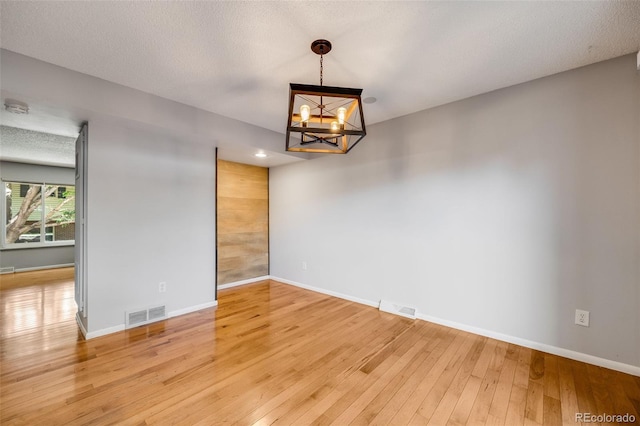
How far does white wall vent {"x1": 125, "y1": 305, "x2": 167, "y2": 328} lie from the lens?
301 centimetres

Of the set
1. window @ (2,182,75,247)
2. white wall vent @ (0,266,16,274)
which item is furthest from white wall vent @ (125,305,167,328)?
window @ (2,182,75,247)

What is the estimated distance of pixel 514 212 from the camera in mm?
2658

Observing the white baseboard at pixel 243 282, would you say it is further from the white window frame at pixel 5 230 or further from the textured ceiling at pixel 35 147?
the white window frame at pixel 5 230

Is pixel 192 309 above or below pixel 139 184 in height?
below

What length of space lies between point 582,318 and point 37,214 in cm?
993

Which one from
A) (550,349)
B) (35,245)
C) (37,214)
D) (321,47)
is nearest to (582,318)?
(550,349)

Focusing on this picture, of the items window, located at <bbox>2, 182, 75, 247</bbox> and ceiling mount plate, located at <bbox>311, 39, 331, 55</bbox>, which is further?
window, located at <bbox>2, 182, 75, 247</bbox>

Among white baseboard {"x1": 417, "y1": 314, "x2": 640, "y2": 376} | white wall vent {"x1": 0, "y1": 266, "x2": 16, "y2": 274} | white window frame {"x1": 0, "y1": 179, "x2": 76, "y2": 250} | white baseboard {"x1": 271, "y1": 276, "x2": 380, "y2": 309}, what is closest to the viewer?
white baseboard {"x1": 417, "y1": 314, "x2": 640, "y2": 376}

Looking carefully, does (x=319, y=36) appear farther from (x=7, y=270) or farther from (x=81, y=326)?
(x=7, y=270)

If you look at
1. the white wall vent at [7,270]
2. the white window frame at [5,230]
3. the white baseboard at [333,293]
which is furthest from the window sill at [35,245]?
the white baseboard at [333,293]

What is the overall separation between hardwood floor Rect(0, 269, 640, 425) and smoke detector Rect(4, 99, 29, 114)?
2.25m

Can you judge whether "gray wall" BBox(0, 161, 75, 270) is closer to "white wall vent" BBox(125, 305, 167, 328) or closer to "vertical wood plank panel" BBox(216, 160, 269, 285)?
"vertical wood plank panel" BBox(216, 160, 269, 285)

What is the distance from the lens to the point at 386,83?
8.61ft

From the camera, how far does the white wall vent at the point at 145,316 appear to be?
→ 3.01 m
